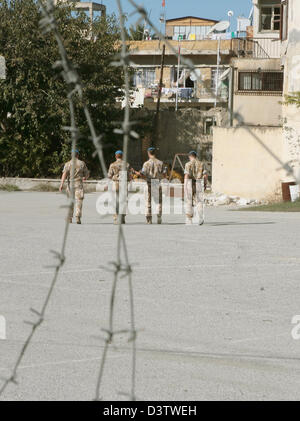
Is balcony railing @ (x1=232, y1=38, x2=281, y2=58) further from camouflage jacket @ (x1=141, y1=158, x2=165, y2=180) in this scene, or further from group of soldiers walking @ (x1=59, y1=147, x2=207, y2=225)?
camouflage jacket @ (x1=141, y1=158, x2=165, y2=180)

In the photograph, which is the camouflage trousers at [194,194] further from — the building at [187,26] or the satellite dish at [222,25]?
the building at [187,26]

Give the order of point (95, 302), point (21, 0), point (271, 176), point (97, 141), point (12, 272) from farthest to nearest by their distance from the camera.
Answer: point (21, 0)
point (271, 176)
point (12, 272)
point (95, 302)
point (97, 141)

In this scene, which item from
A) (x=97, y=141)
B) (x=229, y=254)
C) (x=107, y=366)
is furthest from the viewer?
(x=229, y=254)

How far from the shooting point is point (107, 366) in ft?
22.7

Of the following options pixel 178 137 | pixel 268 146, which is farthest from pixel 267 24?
pixel 268 146

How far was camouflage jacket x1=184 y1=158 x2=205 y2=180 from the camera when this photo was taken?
63.4 ft

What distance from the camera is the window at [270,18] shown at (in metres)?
49.3

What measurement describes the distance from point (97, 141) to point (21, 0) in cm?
3818

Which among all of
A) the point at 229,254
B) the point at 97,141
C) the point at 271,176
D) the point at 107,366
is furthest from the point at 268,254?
the point at 271,176

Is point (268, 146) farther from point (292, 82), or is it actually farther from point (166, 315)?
point (166, 315)

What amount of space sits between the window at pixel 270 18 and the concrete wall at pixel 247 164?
1599 cm

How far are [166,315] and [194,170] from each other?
1042 cm

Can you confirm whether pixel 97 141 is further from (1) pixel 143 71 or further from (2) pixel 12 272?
(1) pixel 143 71

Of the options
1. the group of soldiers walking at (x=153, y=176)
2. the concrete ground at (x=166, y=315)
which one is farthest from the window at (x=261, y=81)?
the concrete ground at (x=166, y=315)
